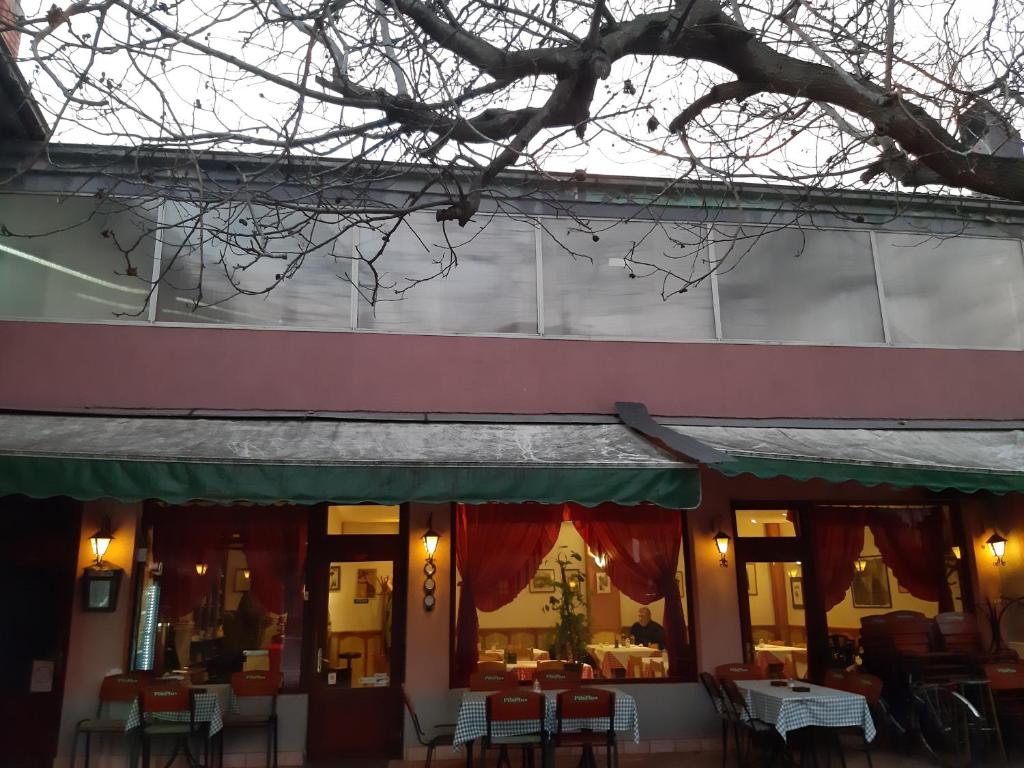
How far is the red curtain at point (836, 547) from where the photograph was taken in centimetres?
973

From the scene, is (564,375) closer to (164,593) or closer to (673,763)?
(673,763)

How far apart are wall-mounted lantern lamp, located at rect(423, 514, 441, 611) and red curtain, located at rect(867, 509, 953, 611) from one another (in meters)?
5.13

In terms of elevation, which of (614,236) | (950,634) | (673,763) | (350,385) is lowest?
(673,763)

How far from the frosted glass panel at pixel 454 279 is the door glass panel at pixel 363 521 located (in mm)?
1971

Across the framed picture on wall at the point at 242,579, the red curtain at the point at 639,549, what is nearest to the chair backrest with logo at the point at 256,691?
the framed picture on wall at the point at 242,579

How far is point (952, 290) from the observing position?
10.5 m

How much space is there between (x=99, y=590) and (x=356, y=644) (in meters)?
2.59

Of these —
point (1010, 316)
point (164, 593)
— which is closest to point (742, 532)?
point (1010, 316)

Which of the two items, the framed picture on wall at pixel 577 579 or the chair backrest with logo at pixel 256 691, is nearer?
the chair backrest with logo at pixel 256 691

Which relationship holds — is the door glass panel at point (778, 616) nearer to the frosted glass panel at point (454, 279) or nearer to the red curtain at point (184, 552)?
the frosted glass panel at point (454, 279)

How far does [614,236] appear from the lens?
32.6 ft

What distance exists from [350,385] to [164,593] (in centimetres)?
285

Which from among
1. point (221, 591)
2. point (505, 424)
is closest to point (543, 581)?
point (505, 424)

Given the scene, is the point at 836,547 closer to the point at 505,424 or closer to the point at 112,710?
the point at 505,424
